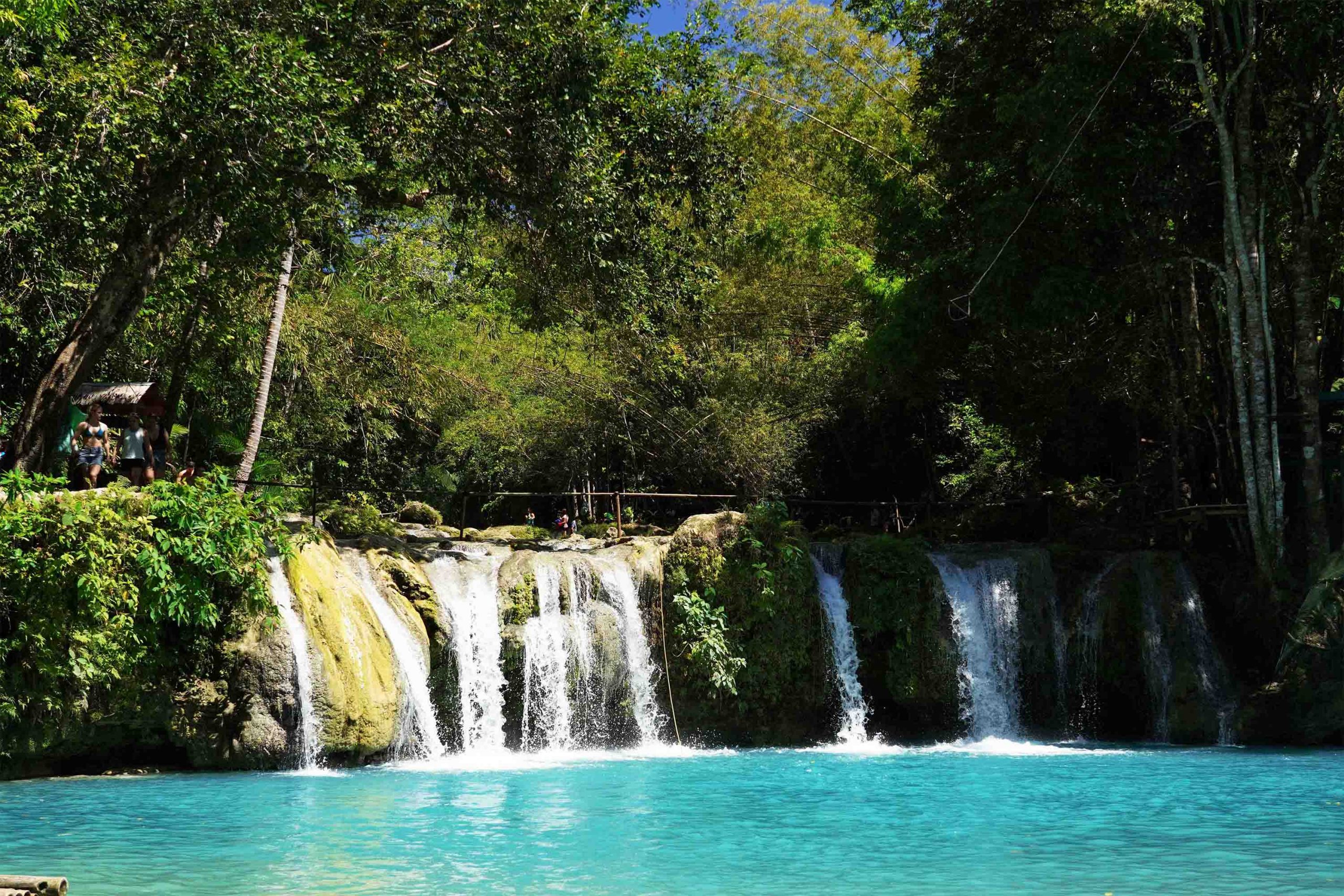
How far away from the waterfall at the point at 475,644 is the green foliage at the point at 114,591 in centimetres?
250

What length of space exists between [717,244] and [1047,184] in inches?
203

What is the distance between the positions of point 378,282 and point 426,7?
955 cm

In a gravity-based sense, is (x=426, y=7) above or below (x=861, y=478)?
above

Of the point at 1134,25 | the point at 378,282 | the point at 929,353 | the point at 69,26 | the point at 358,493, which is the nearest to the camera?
the point at 69,26

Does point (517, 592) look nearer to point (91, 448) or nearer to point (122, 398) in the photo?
point (91, 448)

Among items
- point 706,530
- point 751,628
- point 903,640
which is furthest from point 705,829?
point 903,640

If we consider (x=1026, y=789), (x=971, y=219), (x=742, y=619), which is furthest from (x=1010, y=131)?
(x=1026, y=789)

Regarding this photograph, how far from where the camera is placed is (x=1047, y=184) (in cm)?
1848

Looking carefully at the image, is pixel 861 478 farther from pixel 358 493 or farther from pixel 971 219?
pixel 358 493

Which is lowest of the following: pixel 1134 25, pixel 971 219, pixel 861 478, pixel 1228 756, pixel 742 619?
pixel 1228 756

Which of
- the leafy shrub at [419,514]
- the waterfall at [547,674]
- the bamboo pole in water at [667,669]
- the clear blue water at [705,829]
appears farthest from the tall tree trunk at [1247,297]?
the leafy shrub at [419,514]

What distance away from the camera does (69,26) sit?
1358 cm

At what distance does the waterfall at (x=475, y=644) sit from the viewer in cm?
1628

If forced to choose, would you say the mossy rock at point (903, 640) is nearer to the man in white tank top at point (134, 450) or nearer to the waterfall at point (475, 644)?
the waterfall at point (475, 644)
